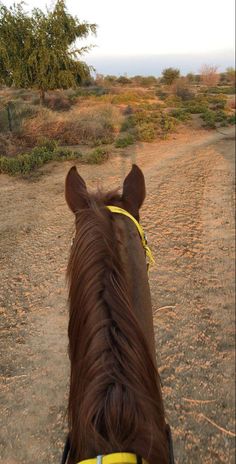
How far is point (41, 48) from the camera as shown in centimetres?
1318

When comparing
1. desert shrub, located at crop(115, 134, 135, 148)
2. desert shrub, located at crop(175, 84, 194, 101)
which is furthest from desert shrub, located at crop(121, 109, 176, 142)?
desert shrub, located at crop(175, 84, 194, 101)

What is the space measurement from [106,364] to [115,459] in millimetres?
203

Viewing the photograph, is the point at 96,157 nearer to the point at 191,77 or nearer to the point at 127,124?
the point at 127,124

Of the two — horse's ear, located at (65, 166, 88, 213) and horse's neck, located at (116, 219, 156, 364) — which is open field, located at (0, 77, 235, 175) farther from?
horse's neck, located at (116, 219, 156, 364)

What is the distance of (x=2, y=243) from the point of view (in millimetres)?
4773

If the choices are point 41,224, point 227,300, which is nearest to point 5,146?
point 41,224

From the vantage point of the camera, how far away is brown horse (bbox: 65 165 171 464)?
31.7 inches

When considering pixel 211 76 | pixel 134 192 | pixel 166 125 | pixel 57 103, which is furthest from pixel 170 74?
pixel 134 192

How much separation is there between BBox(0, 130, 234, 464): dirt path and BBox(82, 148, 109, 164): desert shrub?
1.46m

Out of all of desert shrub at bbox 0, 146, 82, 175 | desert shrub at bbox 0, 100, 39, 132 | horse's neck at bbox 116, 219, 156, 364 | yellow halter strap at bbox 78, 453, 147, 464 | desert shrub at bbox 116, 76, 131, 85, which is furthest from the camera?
desert shrub at bbox 116, 76, 131, 85

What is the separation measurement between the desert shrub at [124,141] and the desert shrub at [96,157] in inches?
40.6

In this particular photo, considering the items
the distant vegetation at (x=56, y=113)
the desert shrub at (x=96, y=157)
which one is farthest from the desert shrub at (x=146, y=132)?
the desert shrub at (x=96, y=157)

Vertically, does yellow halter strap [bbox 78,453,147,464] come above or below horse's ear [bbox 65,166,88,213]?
below

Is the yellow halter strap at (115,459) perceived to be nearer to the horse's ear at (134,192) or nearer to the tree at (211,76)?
the horse's ear at (134,192)
